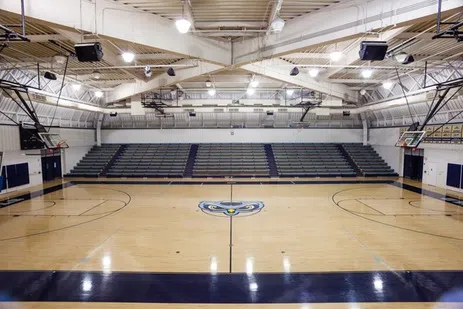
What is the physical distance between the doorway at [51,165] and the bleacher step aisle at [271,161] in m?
16.0

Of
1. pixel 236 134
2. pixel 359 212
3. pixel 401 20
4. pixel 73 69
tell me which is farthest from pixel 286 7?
pixel 236 134

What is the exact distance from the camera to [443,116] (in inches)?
583

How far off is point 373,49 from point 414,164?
15.3 m

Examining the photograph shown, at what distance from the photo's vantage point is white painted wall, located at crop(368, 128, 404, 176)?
→ 741 inches

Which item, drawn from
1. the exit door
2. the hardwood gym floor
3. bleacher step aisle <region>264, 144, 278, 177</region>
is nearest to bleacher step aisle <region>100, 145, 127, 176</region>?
the exit door

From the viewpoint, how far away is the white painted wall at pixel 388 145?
18.8 m

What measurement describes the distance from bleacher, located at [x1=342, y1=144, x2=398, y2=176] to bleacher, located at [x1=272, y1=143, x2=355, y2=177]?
0.89 meters

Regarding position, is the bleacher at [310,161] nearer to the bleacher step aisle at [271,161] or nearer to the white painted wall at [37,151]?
the bleacher step aisle at [271,161]

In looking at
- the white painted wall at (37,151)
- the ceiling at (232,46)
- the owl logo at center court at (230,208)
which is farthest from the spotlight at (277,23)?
the white painted wall at (37,151)

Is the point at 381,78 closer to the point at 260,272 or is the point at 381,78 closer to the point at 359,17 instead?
the point at 359,17

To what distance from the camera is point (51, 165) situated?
18.0m

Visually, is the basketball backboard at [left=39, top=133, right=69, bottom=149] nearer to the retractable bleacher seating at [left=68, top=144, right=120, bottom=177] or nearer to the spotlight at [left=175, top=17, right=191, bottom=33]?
the retractable bleacher seating at [left=68, top=144, right=120, bottom=177]

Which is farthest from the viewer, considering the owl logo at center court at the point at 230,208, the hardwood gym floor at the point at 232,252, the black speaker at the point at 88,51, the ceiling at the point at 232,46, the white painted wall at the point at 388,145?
the white painted wall at the point at 388,145

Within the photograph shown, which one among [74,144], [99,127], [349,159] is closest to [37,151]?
[74,144]
